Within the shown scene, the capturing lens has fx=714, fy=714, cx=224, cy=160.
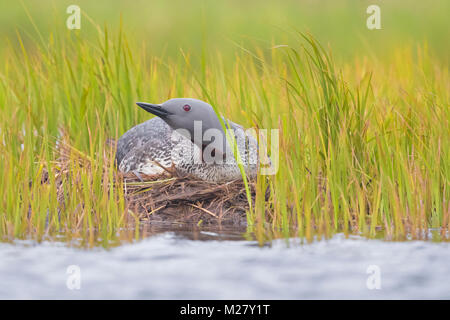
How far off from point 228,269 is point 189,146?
1.61 metres

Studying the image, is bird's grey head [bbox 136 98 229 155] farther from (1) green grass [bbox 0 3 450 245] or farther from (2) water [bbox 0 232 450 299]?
(2) water [bbox 0 232 450 299]

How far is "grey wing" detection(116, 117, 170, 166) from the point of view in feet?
16.2

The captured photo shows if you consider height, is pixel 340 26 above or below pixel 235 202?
above

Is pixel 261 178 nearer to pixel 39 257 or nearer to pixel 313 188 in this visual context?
pixel 313 188

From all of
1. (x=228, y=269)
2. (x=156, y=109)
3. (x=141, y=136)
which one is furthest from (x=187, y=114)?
(x=228, y=269)

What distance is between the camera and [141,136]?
5.01m

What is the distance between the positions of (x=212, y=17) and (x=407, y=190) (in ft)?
25.4

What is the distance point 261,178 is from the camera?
4.03 meters

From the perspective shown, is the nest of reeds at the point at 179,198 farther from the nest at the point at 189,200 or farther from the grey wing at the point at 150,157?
the grey wing at the point at 150,157

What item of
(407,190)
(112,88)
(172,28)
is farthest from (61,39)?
(172,28)

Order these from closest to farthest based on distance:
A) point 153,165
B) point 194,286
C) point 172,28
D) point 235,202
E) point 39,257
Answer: point 194,286 → point 39,257 → point 235,202 → point 153,165 → point 172,28

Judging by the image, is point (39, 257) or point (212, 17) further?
point (212, 17)

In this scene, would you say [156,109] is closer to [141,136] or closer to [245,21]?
[141,136]

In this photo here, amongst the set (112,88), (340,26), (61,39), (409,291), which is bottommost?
(409,291)
